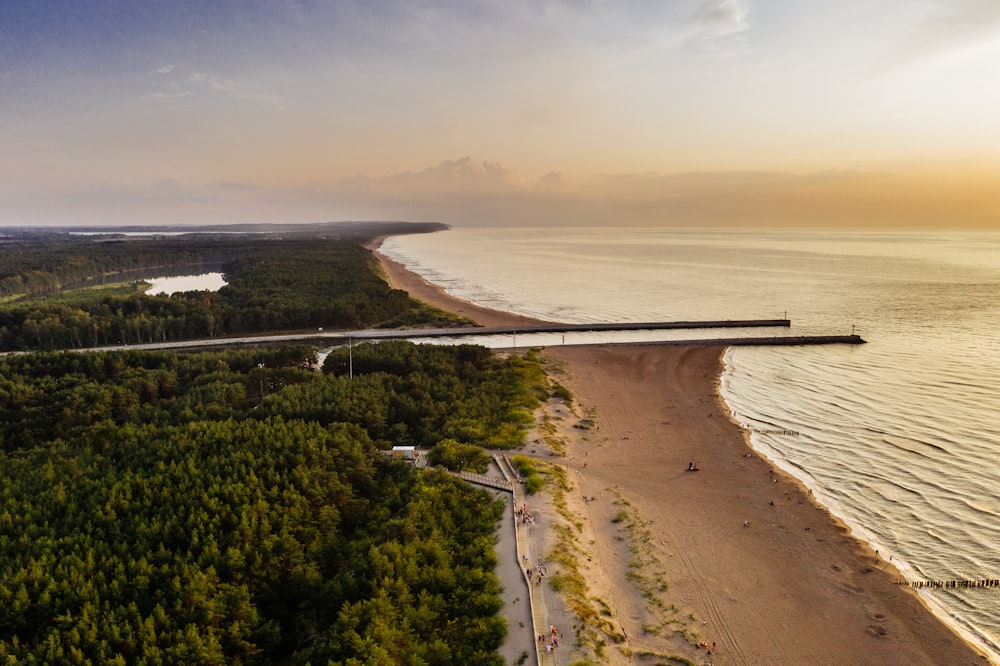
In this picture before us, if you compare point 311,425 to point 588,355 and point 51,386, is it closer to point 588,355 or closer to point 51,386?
point 51,386

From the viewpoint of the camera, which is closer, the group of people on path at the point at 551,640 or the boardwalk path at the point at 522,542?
the group of people on path at the point at 551,640

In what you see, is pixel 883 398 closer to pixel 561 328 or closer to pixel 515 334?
pixel 561 328

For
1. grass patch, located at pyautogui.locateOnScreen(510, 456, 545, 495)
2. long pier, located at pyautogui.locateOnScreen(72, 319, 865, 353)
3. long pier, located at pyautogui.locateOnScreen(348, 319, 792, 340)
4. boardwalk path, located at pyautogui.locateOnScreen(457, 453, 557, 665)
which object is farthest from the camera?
long pier, located at pyautogui.locateOnScreen(348, 319, 792, 340)

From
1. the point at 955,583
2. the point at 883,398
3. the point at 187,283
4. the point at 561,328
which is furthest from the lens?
the point at 187,283

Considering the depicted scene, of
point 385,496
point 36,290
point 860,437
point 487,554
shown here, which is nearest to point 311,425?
point 385,496

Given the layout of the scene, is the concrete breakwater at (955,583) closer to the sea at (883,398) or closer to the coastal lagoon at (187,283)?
the sea at (883,398)

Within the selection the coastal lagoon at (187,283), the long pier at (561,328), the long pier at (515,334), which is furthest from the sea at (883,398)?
the coastal lagoon at (187,283)

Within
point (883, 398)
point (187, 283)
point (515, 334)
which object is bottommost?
point (883, 398)

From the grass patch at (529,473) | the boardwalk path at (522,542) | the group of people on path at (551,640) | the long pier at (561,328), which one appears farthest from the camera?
the long pier at (561,328)

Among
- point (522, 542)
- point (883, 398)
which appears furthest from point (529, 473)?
point (883, 398)

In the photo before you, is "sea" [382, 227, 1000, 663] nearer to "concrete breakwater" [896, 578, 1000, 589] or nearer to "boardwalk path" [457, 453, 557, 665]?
"concrete breakwater" [896, 578, 1000, 589]

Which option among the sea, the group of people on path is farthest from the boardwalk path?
the sea
